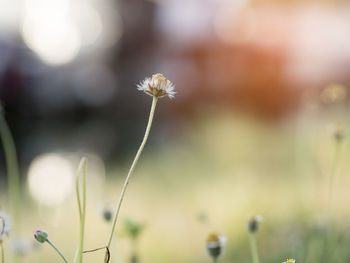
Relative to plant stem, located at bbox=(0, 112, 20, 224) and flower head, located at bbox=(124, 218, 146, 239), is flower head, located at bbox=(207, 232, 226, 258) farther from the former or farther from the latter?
plant stem, located at bbox=(0, 112, 20, 224)

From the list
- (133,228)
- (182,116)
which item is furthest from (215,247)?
(182,116)

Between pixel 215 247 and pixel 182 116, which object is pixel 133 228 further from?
pixel 182 116

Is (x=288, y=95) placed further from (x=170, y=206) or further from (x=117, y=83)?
(x=170, y=206)

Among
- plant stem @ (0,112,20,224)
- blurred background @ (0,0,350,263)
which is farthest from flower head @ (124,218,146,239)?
plant stem @ (0,112,20,224)

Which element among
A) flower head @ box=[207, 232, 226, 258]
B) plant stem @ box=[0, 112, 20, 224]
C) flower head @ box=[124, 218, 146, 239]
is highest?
plant stem @ box=[0, 112, 20, 224]

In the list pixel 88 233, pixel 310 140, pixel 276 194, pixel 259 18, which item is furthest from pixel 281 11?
pixel 88 233

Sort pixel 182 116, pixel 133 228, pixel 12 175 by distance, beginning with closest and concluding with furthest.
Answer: pixel 133 228 < pixel 12 175 < pixel 182 116

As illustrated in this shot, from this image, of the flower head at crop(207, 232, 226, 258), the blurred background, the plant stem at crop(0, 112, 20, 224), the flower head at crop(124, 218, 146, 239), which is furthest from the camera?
the blurred background

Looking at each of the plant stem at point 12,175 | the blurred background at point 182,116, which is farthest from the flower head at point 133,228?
the plant stem at point 12,175

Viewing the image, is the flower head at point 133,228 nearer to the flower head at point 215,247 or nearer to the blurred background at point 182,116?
the blurred background at point 182,116

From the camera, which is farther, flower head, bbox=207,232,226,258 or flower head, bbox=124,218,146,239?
flower head, bbox=124,218,146,239
